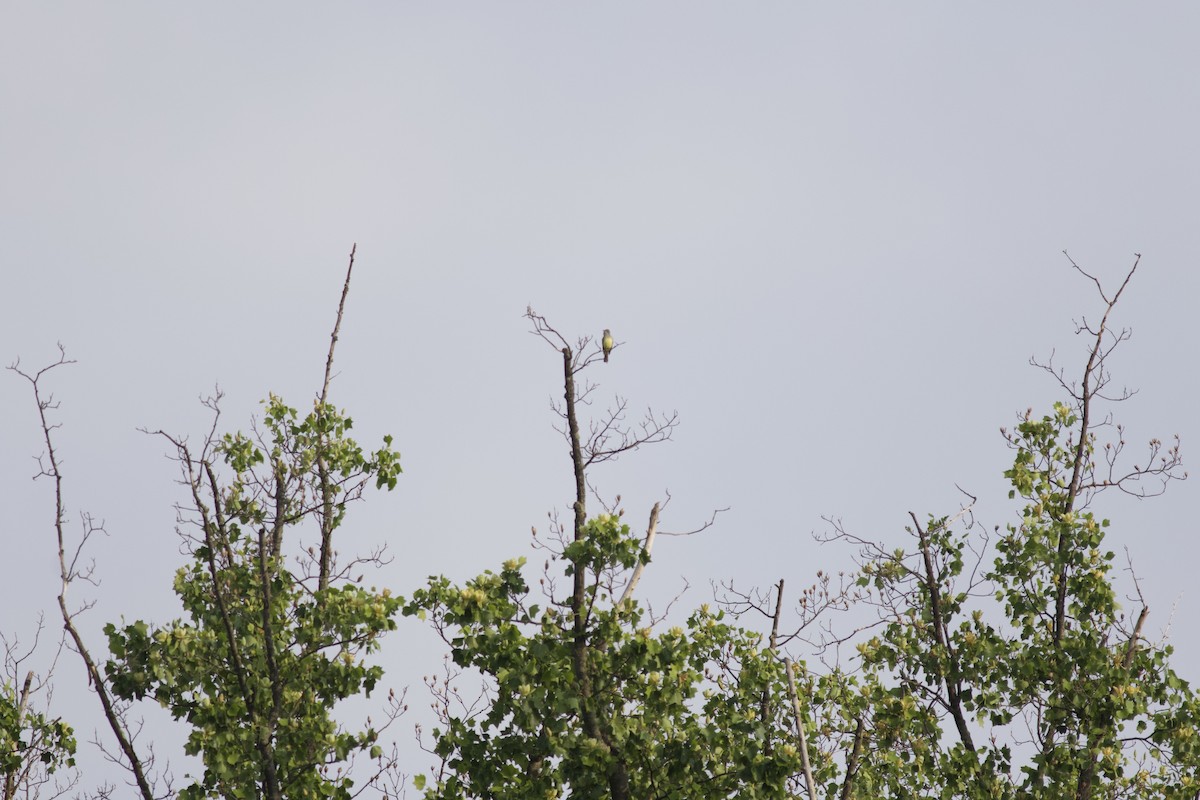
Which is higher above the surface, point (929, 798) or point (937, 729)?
point (937, 729)

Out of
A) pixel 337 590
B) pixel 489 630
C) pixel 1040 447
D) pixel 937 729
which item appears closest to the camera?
pixel 489 630

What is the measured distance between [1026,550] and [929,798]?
306 cm

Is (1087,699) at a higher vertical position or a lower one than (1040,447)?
lower

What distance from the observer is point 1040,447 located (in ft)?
52.9

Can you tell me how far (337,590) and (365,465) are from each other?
8.42 feet

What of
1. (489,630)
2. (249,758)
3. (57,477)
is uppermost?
(57,477)

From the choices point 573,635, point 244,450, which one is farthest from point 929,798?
point 244,450

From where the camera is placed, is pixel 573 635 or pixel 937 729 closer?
pixel 573 635

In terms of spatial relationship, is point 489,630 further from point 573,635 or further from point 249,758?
point 249,758

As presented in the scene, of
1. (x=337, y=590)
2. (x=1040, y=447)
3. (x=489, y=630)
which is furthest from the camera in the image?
(x=1040, y=447)

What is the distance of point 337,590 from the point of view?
46.2ft

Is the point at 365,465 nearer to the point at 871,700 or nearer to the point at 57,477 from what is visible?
the point at 57,477

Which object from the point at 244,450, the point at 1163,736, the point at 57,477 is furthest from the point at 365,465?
the point at 1163,736

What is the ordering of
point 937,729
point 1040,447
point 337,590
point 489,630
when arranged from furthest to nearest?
point 1040,447, point 937,729, point 337,590, point 489,630
